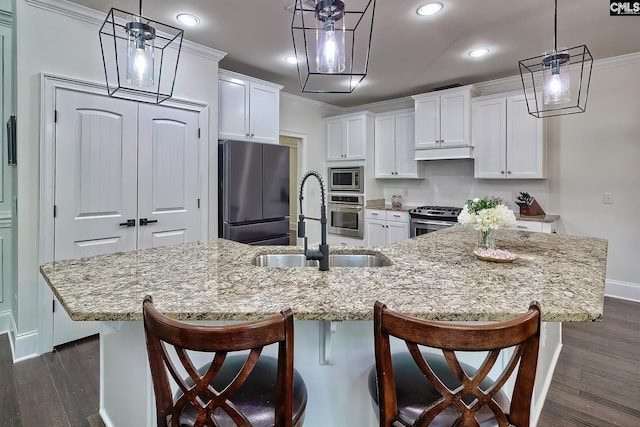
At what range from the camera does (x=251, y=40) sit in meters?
3.26

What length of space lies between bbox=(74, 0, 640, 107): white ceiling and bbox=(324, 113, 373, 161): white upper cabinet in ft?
3.61

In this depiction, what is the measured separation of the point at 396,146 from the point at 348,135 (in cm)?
79

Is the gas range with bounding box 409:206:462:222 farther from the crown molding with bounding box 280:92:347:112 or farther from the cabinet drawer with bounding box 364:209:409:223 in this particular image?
the crown molding with bounding box 280:92:347:112

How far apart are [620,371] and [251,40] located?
3.96m

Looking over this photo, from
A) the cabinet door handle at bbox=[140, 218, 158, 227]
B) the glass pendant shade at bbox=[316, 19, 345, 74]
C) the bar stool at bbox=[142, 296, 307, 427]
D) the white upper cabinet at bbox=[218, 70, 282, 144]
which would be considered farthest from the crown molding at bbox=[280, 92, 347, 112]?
the bar stool at bbox=[142, 296, 307, 427]

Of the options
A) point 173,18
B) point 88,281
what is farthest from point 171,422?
point 173,18

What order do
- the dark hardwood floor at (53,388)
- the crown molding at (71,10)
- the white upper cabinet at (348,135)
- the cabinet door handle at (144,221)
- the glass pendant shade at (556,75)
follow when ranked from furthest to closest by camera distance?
the white upper cabinet at (348,135)
the cabinet door handle at (144,221)
the crown molding at (71,10)
the glass pendant shade at (556,75)
the dark hardwood floor at (53,388)

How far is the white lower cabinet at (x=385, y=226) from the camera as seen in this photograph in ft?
16.0

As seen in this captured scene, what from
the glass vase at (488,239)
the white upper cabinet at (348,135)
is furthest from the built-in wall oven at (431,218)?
the glass vase at (488,239)

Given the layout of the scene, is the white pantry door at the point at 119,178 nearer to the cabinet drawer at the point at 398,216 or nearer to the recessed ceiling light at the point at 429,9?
the recessed ceiling light at the point at 429,9

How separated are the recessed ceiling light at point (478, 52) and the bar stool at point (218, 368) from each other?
3.66 meters

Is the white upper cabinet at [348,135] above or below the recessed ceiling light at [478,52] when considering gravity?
below

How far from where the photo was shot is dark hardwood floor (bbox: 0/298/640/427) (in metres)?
1.86

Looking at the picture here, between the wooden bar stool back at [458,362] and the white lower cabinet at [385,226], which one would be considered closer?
the wooden bar stool back at [458,362]
